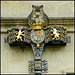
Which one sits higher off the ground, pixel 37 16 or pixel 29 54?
pixel 37 16

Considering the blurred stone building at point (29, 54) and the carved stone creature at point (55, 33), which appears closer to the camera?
the carved stone creature at point (55, 33)

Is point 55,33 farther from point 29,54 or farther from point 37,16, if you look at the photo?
point 29,54

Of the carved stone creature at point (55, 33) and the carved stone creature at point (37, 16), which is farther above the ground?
the carved stone creature at point (37, 16)

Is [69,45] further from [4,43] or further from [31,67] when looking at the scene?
[4,43]

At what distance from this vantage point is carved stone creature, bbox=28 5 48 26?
28.5 feet

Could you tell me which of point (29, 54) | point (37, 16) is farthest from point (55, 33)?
point (29, 54)

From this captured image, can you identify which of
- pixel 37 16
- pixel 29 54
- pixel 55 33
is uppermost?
pixel 37 16

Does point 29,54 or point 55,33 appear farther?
point 29,54

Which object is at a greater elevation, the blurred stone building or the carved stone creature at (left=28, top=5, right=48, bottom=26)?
the carved stone creature at (left=28, top=5, right=48, bottom=26)

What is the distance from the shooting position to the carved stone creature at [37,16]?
8.68 m

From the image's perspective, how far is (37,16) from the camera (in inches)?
344

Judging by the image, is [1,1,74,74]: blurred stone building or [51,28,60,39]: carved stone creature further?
[1,1,74,74]: blurred stone building

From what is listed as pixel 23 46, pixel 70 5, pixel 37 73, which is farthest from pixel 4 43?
pixel 70 5

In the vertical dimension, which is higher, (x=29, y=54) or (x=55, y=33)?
(x=55, y=33)
